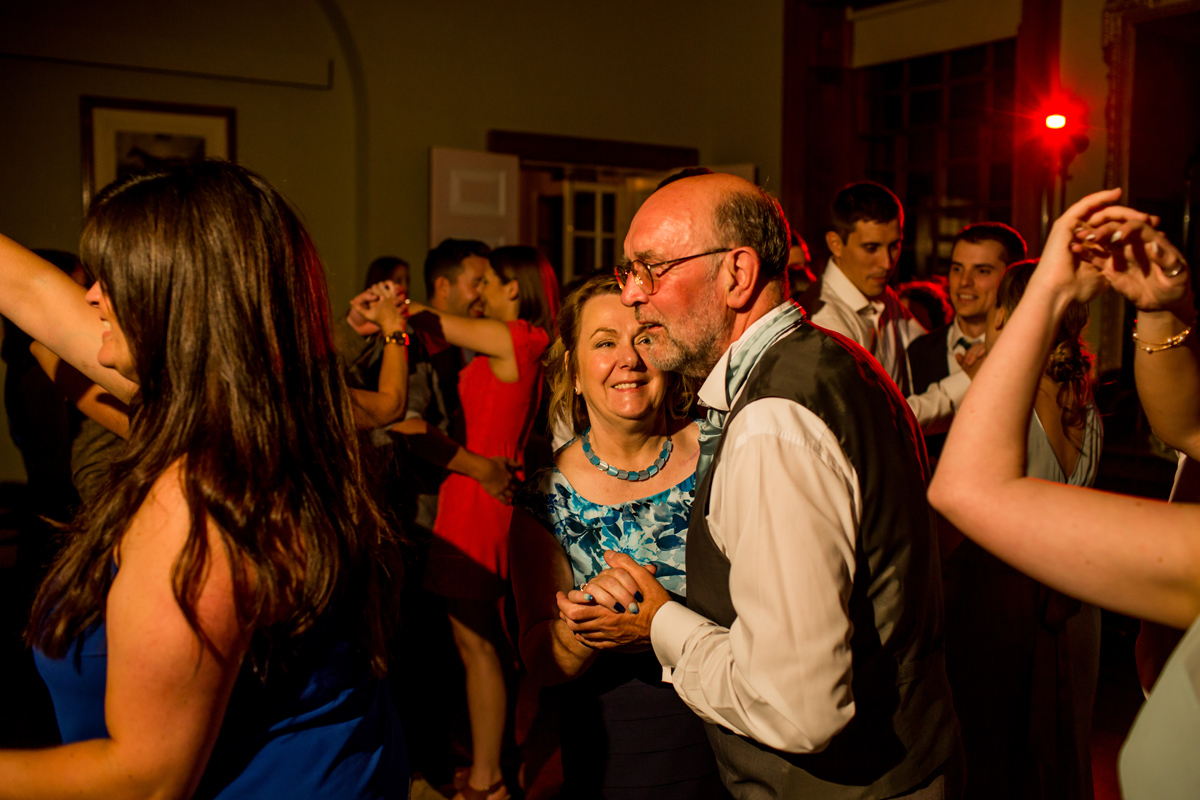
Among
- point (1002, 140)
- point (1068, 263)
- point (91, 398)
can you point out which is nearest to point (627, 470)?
point (1068, 263)

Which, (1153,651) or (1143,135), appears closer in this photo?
(1153,651)

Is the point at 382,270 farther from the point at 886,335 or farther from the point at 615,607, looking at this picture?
the point at 615,607

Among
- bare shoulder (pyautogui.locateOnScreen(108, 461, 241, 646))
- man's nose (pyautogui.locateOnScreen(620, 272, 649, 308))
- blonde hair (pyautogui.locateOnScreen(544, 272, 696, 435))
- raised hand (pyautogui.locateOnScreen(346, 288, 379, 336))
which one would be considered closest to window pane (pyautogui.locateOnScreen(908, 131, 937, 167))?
raised hand (pyautogui.locateOnScreen(346, 288, 379, 336))

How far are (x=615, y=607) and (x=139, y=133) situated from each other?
229 inches

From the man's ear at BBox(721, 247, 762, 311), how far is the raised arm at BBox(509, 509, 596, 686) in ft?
1.98

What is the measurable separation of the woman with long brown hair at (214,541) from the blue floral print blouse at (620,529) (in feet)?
1.93

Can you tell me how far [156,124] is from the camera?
5.94 meters

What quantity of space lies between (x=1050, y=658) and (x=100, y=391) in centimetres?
234

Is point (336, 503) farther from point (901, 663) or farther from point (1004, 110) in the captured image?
point (1004, 110)

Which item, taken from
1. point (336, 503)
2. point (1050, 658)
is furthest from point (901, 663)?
point (1050, 658)

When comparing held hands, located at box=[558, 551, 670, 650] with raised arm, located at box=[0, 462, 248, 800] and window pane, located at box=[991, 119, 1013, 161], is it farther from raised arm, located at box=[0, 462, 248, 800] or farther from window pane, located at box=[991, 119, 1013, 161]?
window pane, located at box=[991, 119, 1013, 161]

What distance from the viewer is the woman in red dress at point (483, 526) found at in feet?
8.92

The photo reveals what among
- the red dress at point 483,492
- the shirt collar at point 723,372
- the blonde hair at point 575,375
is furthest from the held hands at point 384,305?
the shirt collar at point 723,372

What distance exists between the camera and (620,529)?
171cm
